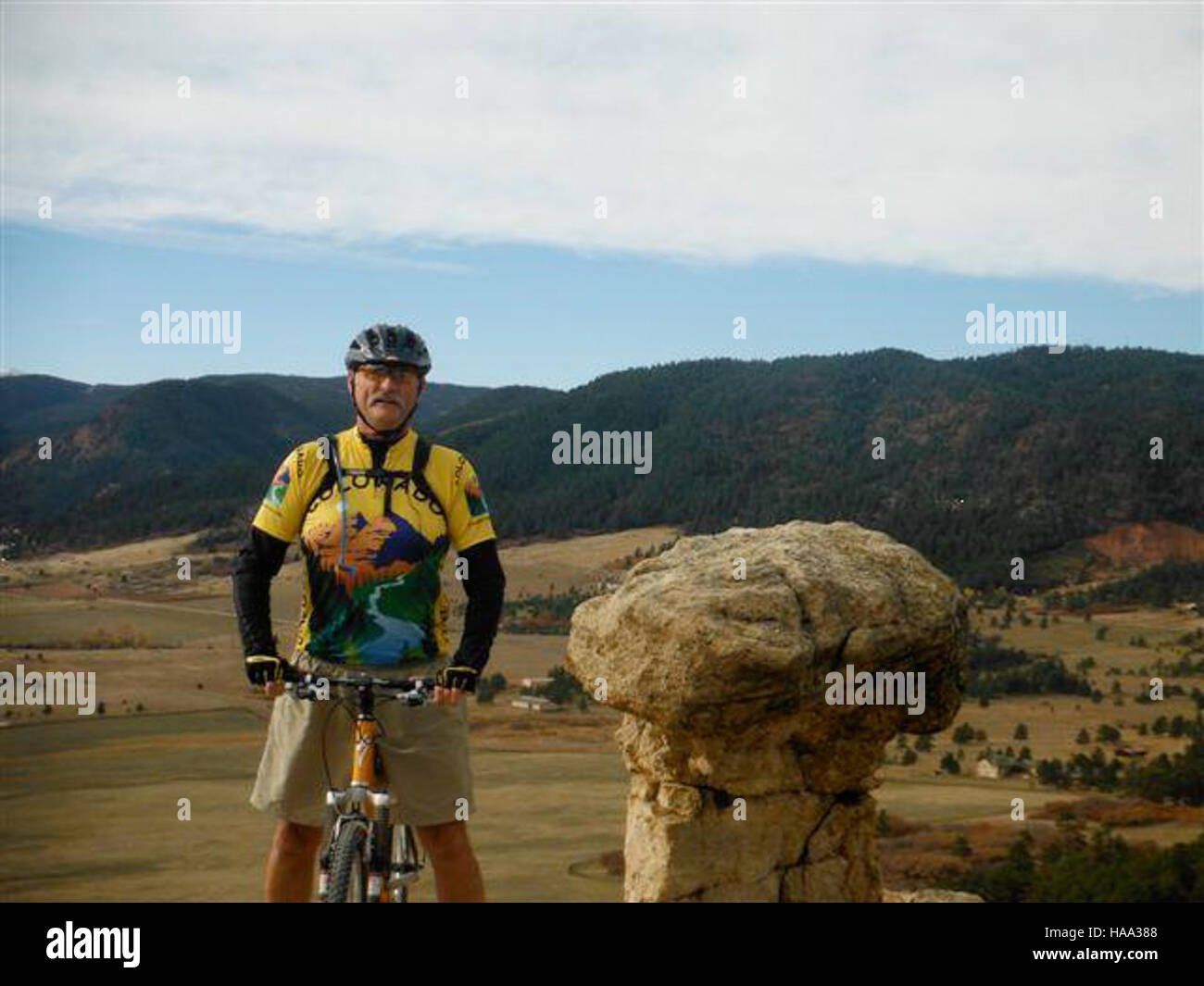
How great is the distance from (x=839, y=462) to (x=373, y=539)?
297 ft

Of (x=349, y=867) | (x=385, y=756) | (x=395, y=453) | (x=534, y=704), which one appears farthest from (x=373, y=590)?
(x=534, y=704)

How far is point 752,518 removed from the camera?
81312 mm

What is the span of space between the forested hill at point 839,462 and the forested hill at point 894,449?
0.61 ft

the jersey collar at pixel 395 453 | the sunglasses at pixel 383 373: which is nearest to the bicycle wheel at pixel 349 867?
the jersey collar at pixel 395 453

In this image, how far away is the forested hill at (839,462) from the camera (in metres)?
72.7

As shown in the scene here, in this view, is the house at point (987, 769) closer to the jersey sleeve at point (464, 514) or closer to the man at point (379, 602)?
the man at point (379, 602)

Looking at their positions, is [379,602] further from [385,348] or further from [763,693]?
[763,693]

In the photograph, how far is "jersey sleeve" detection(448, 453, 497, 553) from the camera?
595 cm

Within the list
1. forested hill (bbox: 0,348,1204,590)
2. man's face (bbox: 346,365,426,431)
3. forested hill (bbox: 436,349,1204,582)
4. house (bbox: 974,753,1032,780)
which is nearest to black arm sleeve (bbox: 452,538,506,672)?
man's face (bbox: 346,365,426,431)

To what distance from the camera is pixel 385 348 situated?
603 cm

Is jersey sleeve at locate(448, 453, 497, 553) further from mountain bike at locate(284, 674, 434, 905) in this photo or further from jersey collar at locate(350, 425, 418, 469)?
mountain bike at locate(284, 674, 434, 905)

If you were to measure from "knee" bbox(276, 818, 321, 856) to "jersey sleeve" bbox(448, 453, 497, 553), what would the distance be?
52.8 inches
